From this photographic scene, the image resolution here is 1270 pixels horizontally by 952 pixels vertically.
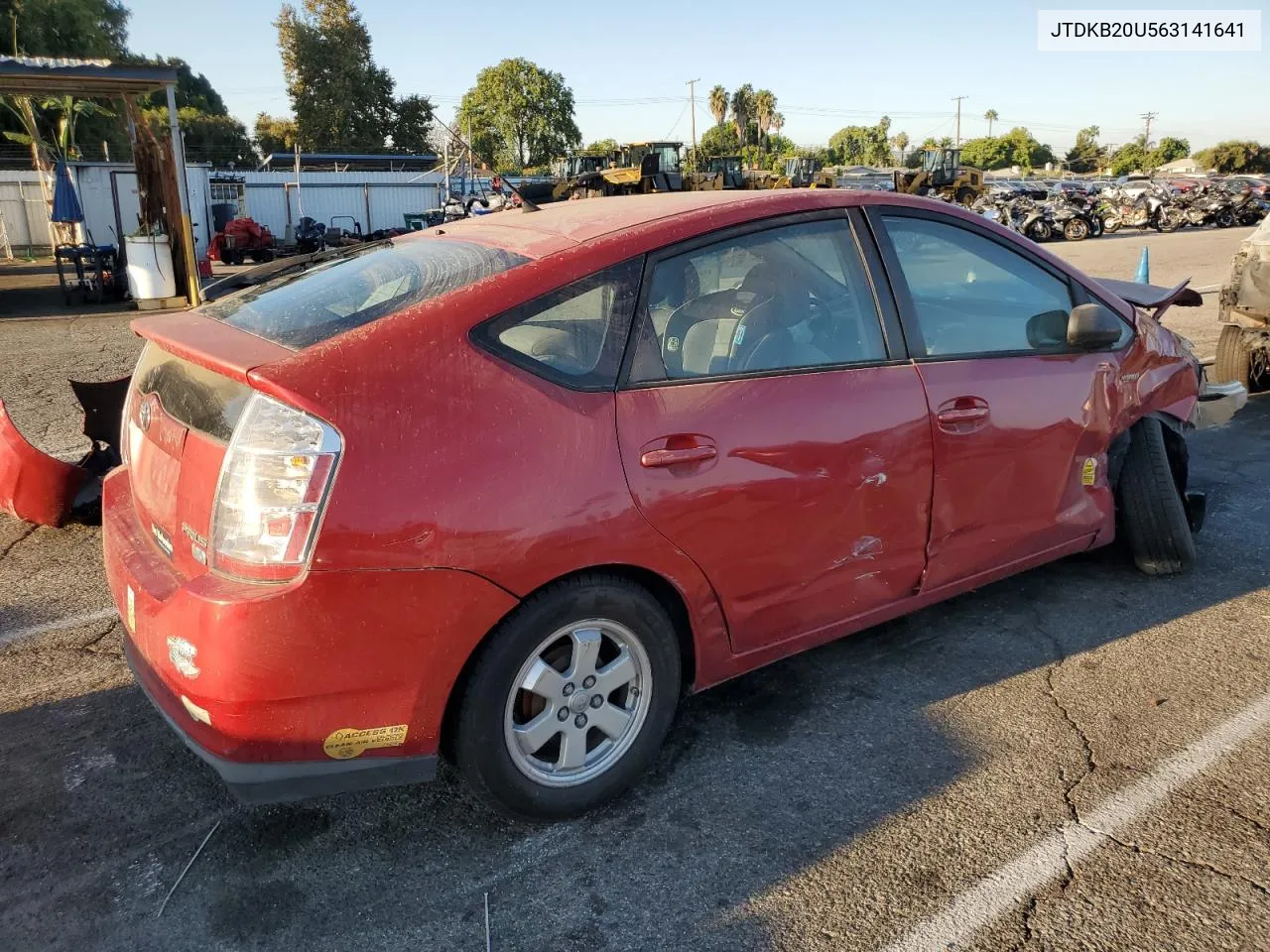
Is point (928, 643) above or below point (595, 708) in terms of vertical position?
below

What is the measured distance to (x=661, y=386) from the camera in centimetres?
261

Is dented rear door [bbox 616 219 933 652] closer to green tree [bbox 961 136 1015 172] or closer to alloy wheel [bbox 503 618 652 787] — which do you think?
alloy wheel [bbox 503 618 652 787]

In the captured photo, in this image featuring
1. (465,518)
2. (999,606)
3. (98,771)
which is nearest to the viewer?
(465,518)

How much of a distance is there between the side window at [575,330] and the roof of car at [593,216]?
0.18m

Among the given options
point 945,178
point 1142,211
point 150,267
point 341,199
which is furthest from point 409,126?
point 150,267

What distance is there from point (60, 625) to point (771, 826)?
2920 mm

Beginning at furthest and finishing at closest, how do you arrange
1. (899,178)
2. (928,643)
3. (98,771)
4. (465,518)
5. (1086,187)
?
(1086,187) → (899,178) → (928,643) → (98,771) → (465,518)

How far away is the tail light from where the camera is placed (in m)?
2.16

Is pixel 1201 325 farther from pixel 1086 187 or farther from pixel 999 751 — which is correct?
pixel 1086 187

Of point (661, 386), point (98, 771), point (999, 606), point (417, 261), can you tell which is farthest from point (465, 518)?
point (999, 606)

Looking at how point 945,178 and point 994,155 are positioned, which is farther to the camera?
point 994,155

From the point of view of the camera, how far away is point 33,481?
4.64m

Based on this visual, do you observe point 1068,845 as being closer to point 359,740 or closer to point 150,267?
point 359,740

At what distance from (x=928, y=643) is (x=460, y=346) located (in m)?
2.24
